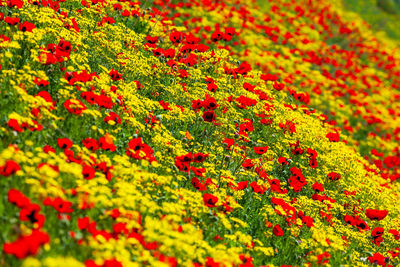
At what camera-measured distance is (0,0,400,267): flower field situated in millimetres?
3148

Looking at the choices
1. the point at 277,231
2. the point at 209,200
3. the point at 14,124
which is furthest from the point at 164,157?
the point at 14,124

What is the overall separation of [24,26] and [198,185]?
10.3 ft

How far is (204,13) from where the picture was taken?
38.3 feet

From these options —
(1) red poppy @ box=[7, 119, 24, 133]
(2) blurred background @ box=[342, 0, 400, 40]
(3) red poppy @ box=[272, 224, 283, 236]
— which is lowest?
(3) red poppy @ box=[272, 224, 283, 236]

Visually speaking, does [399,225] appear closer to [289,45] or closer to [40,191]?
[40,191]

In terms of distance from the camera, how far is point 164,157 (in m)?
4.81

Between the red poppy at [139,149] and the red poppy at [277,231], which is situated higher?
the red poppy at [139,149]

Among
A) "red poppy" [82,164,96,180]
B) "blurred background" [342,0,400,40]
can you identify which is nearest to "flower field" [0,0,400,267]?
"red poppy" [82,164,96,180]

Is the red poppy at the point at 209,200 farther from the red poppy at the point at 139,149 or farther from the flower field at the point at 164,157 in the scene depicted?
the red poppy at the point at 139,149

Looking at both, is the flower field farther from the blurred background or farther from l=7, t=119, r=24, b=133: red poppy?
the blurred background

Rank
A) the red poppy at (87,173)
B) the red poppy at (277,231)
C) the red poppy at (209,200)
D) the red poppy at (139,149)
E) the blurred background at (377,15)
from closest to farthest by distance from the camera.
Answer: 1. the red poppy at (87,173)
2. the red poppy at (209,200)
3. the red poppy at (139,149)
4. the red poppy at (277,231)
5. the blurred background at (377,15)

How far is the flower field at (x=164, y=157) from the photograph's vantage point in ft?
10.3

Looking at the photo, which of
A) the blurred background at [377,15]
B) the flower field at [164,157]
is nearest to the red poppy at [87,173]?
the flower field at [164,157]

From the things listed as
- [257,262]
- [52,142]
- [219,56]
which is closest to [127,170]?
[52,142]
